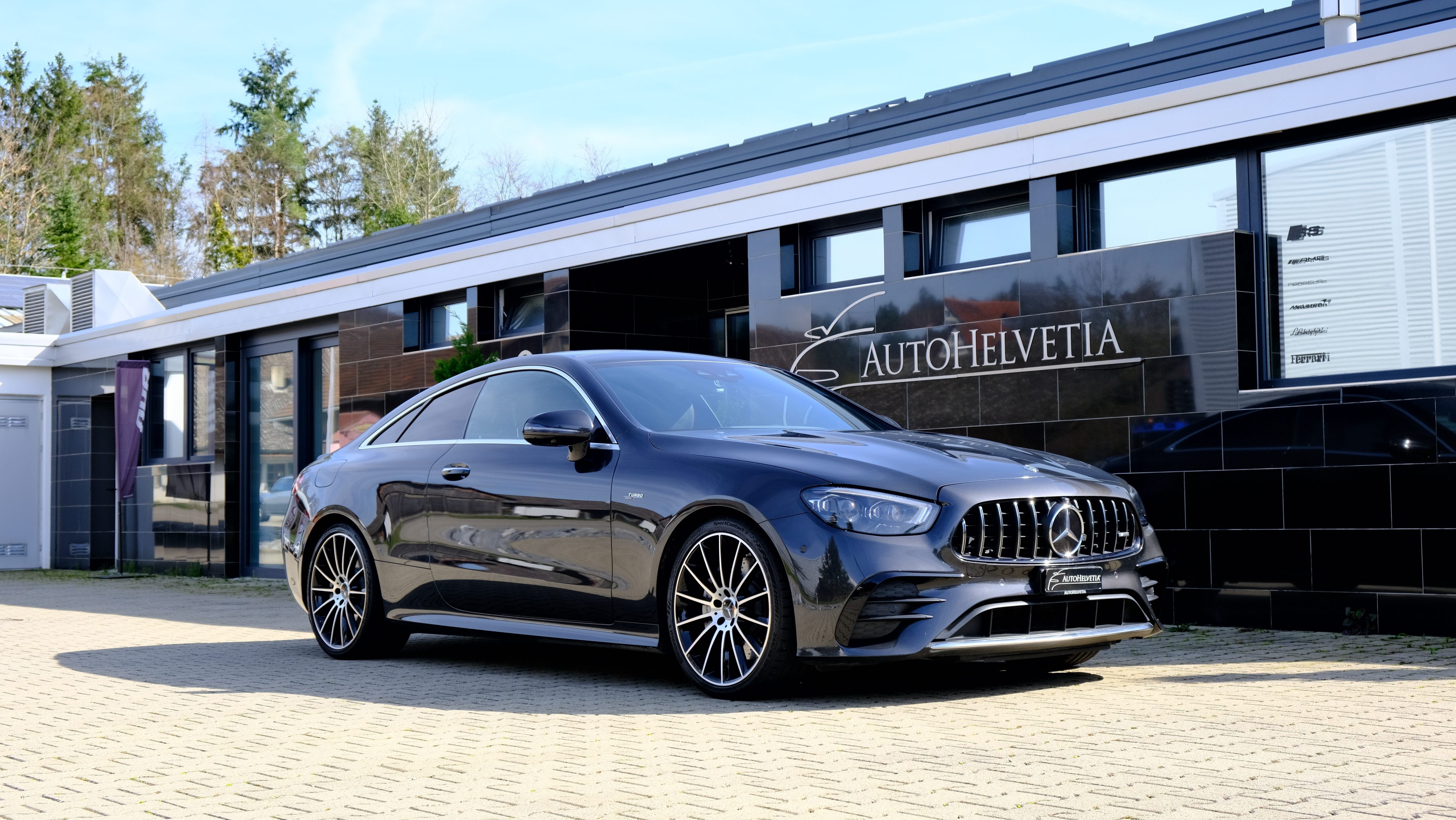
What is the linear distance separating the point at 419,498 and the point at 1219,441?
16.3 feet

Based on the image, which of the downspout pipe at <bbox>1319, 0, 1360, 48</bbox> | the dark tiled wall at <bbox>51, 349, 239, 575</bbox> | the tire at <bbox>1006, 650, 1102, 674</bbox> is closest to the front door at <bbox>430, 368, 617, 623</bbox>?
the tire at <bbox>1006, 650, 1102, 674</bbox>

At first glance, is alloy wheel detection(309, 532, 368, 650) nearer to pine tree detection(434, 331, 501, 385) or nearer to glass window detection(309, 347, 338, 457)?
pine tree detection(434, 331, 501, 385)

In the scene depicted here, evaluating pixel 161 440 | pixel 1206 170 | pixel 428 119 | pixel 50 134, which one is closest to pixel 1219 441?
pixel 1206 170

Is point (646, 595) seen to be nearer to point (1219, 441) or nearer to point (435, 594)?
point (435, 594)

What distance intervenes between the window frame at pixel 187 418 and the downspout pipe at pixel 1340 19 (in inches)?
596

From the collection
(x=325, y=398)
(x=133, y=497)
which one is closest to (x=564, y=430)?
(x=325, y=398)

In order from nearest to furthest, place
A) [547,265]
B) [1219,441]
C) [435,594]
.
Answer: [435,594]
[1219,441]
[547,265]

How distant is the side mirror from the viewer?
6.86 m

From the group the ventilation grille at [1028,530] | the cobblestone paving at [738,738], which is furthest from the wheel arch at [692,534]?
the ventilation grille at [1028,530]

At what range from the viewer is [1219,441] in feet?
31.1

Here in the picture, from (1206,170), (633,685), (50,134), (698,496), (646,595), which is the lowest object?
(633,685)

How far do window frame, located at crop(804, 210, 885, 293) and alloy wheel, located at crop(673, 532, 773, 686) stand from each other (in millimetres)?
5898

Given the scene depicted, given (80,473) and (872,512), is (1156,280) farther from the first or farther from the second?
(80,473)

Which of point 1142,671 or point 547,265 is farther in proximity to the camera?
point 547,265
